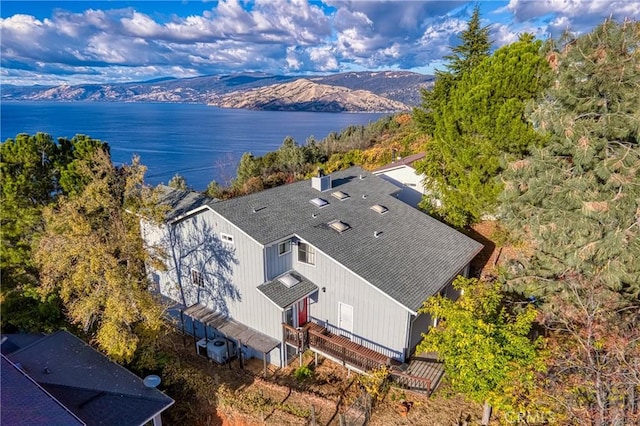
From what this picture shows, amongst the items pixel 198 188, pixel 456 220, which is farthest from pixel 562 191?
pixel 198 188

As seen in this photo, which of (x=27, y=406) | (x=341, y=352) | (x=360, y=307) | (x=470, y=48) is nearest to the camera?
(x=27, y=406)

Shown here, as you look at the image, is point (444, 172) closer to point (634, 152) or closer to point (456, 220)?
point (456, 220)

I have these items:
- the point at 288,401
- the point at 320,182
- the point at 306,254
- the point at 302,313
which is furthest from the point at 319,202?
the point at 288,401

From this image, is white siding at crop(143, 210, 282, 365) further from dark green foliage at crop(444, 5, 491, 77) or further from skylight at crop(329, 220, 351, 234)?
dark green foliage at crop(444, 5, 491, 77)

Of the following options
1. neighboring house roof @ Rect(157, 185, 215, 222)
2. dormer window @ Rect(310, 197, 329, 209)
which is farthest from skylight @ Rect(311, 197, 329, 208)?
neighboring house roof @ Rect(157, 185, 215, 222)

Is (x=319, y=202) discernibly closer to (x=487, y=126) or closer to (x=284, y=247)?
(x=284, y=247)

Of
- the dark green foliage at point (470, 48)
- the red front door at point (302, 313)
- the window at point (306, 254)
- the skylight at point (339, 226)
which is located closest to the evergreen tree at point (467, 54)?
the dark green foliage at point (470, 48)
